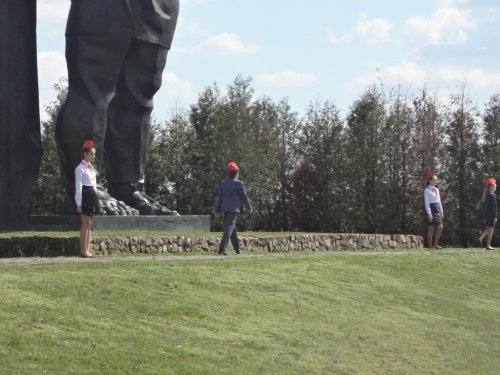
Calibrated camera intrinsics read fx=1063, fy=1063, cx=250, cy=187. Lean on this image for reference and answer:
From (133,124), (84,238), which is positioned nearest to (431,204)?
(133,124)

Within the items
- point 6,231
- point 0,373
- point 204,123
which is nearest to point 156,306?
point 0,373

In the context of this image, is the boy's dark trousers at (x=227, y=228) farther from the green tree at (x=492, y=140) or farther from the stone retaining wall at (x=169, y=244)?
the green tree at (x=492, y=140)

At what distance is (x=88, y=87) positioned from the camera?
20906 millimetres

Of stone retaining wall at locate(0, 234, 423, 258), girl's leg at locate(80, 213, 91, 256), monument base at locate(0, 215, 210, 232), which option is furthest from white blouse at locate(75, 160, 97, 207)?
monument base at locate(0, 215, 210, 232)

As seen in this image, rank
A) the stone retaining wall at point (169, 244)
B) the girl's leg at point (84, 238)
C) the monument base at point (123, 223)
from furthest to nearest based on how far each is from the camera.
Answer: the monument base at point (123, 223)
the stone retaining wall at point (169, 244)
the girl's leg at point (84, 238)

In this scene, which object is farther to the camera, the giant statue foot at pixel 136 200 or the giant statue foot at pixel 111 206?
the giant statue foot at pixel 136 200

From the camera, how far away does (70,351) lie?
9.99 meters

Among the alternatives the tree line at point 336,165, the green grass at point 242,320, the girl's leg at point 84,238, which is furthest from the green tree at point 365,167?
the girl's leg at point 84,238

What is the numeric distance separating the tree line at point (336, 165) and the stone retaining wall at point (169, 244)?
70.3 feet

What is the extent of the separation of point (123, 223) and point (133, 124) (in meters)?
2.46

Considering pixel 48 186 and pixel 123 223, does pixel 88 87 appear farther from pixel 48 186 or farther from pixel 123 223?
pixel 48 186

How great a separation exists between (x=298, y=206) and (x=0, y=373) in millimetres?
40513

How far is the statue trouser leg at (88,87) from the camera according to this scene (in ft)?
68.4

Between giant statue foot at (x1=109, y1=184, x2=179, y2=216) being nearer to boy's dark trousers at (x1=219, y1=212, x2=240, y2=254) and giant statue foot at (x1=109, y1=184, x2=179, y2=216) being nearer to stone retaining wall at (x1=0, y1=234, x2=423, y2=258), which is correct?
stone retaining wall at (x1=0, y1=234, x2=423, y2=258)
